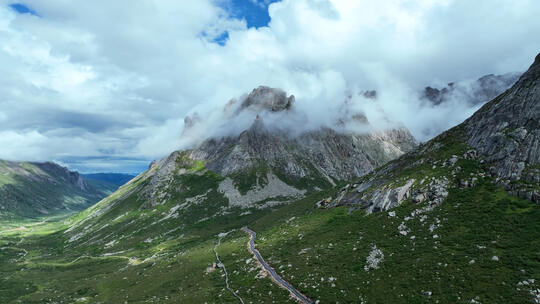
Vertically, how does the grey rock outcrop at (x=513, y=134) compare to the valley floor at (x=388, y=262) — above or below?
above

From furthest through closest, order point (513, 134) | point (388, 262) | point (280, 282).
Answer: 1. point (513, 134)
2. point (280, 282)
3. point (388, 262)

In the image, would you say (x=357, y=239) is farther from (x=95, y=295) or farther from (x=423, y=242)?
(x=95, y=295)

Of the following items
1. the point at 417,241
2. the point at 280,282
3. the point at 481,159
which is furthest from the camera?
the point at 481,159

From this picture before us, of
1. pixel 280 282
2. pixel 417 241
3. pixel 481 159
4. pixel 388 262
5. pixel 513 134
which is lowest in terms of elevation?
pixel 280 282

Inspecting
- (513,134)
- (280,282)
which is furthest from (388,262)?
(513,134)

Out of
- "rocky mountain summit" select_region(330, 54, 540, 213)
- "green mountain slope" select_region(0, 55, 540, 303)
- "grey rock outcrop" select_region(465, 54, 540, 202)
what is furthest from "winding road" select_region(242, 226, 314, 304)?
"grey rock outcrop" select_region(465, 54, 540, 202)

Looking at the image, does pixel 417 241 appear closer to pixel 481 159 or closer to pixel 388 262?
pixel 388 262

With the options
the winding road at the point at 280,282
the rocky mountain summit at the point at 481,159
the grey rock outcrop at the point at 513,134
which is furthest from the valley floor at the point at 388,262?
the grey rock outcrop at the point at 513,134

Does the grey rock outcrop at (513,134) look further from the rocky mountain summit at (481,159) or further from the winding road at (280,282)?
the winding road at (280,282)

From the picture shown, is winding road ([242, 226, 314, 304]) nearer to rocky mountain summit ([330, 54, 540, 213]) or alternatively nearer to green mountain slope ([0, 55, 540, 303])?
green mountain slope ([0, 55, 540, 303])
